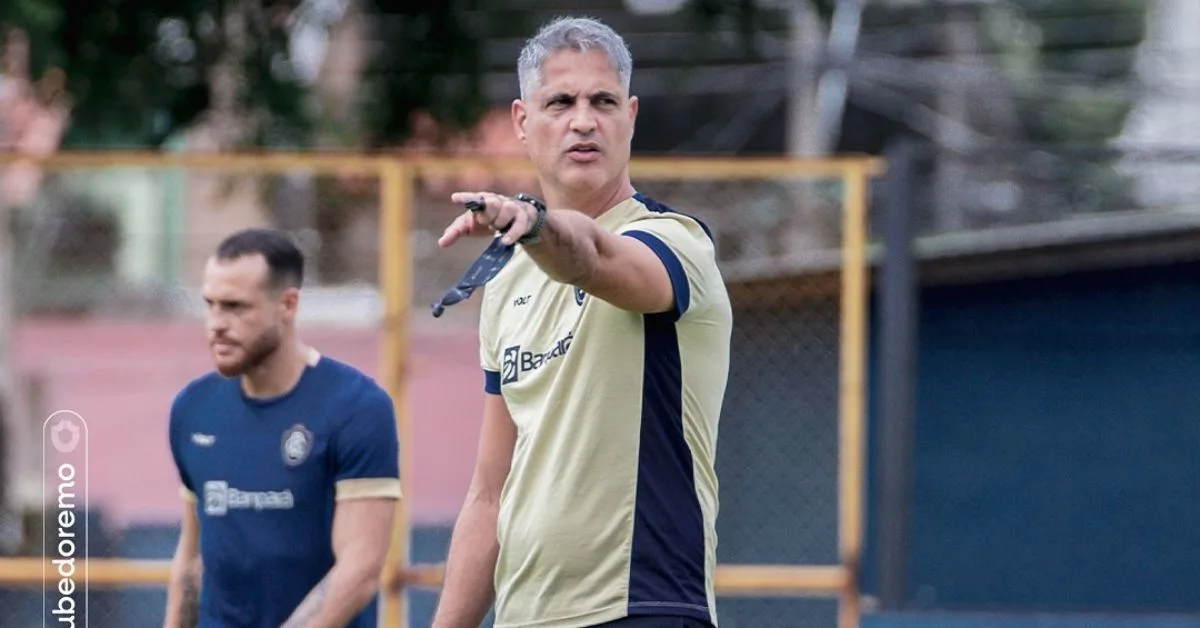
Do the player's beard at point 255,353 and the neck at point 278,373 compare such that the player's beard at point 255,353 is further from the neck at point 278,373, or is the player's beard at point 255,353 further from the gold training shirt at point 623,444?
the gold training shirt at point 623,444

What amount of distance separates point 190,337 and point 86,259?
824 cm

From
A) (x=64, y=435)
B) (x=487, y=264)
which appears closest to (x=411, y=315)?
(x=64, y=435)

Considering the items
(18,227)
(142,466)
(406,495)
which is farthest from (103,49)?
(142,466)

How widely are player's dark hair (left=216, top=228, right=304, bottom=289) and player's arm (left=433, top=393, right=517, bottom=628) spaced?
5.63ft

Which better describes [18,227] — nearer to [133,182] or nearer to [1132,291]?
[133,182]

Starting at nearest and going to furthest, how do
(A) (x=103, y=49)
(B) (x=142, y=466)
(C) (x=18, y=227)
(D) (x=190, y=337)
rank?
(A) (x=103, y=49)
(C) (x=18, y=227)
(B) (x=142, y=466)
(D) (x=190, y=337)

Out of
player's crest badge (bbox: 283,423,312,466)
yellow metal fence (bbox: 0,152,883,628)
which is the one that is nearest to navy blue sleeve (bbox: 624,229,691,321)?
player's crest badge (bbox: 283,423,312,466)

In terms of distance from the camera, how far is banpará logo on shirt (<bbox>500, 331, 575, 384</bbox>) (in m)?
3.34

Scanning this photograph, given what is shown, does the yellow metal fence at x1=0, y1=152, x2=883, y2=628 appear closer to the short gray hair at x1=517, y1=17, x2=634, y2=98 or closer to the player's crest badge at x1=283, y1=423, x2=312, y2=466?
the player's crest badge at x1=283, y1=423, x2=312, y2=466

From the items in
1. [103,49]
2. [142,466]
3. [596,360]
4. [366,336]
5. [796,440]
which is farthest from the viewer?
[142,466]

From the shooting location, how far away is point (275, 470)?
4.99m

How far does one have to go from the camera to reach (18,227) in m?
10.8

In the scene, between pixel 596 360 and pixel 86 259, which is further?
pixel 86 259

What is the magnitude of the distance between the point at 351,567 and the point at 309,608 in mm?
153
